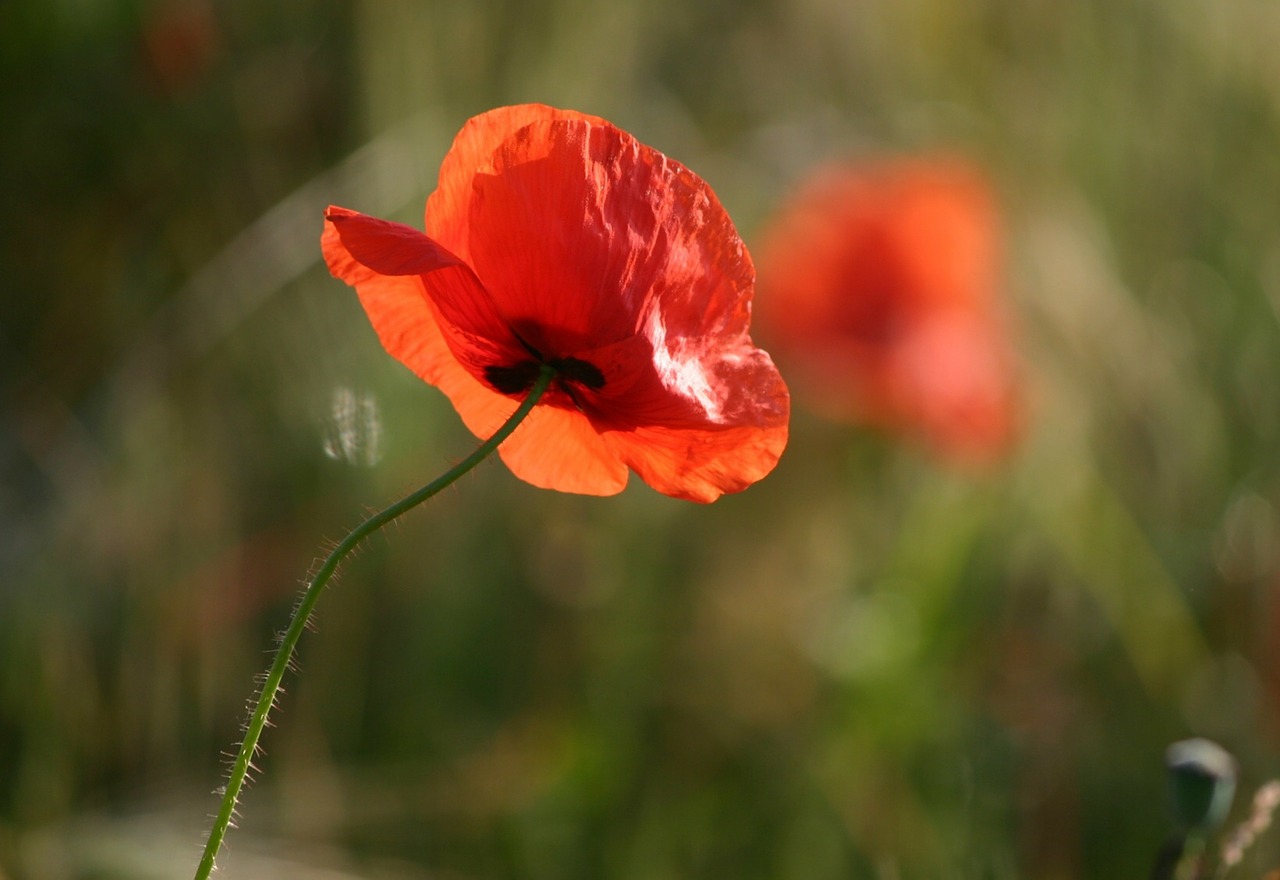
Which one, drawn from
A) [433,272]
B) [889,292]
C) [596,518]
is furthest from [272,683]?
[889,292]

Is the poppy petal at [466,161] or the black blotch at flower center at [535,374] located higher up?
the poppy petal at [466,161]

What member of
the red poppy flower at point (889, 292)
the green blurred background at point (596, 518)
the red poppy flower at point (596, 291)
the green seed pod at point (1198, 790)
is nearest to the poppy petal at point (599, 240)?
the red poppy flower at point (596, 291)

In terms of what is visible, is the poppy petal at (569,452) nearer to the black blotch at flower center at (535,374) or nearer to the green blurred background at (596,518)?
the black blotch at flower center at (535,374)

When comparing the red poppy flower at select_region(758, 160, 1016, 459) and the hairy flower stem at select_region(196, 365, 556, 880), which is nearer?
the hairy flower stem at select_region(196, 365, 556, 880)

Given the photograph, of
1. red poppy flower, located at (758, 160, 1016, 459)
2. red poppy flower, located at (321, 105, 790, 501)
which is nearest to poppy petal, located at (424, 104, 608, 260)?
red poppy flower, located at (321, 105, 790, 501)

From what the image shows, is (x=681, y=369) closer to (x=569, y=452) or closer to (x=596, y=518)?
(x=569, y=452)

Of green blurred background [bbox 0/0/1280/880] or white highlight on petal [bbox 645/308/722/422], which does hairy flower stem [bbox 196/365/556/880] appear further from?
green blurred background [bbox 0/0/1280/880]
